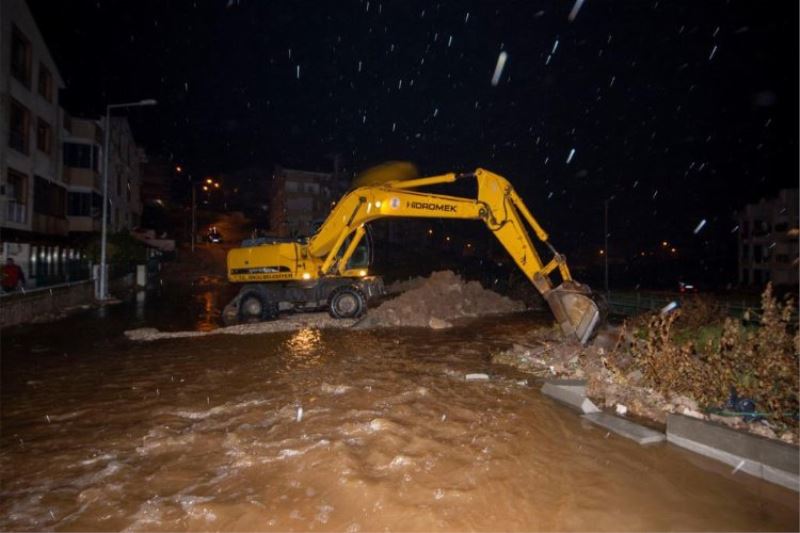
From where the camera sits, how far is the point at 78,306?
2145 centimetres

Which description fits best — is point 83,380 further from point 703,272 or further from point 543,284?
point 703,272

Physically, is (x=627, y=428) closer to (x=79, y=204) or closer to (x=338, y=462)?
(x=338, y=462)

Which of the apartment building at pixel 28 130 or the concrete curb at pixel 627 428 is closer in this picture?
the concrete curb at pixel 627 428

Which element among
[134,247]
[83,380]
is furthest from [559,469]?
[134,247]

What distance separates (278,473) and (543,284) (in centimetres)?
797

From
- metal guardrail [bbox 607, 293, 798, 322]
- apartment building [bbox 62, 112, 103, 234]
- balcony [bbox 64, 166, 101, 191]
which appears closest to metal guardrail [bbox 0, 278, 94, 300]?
apartment building [bbox 62, 112, 103, 234]

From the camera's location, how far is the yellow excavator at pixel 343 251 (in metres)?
12.7

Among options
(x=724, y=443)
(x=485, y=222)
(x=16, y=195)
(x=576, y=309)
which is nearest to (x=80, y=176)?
(x=16, y=195)

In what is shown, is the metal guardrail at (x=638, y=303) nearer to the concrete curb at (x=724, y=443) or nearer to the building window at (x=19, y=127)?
the concrete curb at (x=724, y=443)

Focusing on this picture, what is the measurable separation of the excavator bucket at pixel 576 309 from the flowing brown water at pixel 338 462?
2.06m

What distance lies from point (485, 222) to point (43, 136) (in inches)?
968

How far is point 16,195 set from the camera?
22.5m

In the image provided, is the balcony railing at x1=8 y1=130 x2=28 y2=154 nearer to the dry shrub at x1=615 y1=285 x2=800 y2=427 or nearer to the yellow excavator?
the yellow excavator

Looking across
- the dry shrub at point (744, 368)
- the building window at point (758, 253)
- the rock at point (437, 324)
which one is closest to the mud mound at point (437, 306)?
the rock at point (437, 324)
